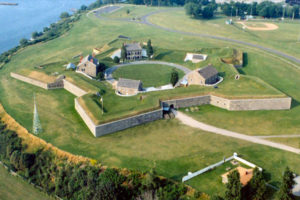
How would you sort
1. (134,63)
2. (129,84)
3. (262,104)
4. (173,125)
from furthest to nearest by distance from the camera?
(134,63), (129,84), (262,104), (173,125)

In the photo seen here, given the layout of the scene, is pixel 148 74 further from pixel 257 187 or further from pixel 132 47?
pixel 257 187

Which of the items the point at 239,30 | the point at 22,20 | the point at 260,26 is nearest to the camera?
the point at 239,30

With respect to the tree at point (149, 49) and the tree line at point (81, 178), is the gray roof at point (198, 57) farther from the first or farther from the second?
the tree line at point (81, 178)

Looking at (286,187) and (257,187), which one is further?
(257,187)

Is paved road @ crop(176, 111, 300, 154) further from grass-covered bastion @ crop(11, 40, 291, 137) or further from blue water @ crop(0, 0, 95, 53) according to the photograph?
blue water @ crop(0, 0, 95, 53)

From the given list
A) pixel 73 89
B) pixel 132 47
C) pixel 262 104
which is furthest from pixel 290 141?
pixel 132 47

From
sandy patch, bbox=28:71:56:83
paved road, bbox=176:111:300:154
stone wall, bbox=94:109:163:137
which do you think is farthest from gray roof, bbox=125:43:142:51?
stone wall, bbox=94:109:163:137
